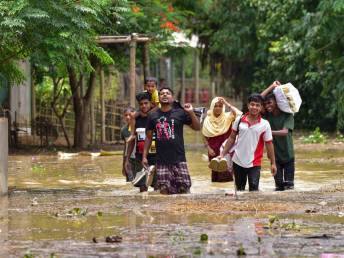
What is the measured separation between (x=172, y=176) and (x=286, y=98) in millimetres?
2021

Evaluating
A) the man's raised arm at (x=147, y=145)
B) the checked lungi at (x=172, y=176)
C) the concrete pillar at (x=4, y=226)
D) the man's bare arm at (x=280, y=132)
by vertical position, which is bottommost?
the concrete pillar at (x=4, y=226)

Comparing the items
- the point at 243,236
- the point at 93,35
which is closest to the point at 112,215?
the point at 243,236

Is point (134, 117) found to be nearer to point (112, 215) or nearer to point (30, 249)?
point (112, 215)

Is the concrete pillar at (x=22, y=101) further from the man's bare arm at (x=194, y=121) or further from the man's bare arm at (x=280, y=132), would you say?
the man's bare arm at (x=194, y=121)

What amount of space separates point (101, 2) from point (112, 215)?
148 inches

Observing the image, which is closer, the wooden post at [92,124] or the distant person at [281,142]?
the distant person at [281,142]

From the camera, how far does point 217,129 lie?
555 inches

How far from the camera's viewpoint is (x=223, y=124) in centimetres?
1414

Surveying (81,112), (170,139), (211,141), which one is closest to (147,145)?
(170,139)

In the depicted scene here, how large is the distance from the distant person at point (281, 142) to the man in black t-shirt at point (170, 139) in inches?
54.5

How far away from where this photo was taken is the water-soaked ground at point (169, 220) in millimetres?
8688

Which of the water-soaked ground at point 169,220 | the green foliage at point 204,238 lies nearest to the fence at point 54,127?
the water-soaked ground at point 169,220

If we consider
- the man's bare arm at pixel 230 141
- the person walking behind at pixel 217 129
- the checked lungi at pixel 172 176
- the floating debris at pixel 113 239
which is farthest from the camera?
the person walking behind at pixel 217 129

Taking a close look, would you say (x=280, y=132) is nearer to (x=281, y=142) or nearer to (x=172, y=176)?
(x=281, y=142)
